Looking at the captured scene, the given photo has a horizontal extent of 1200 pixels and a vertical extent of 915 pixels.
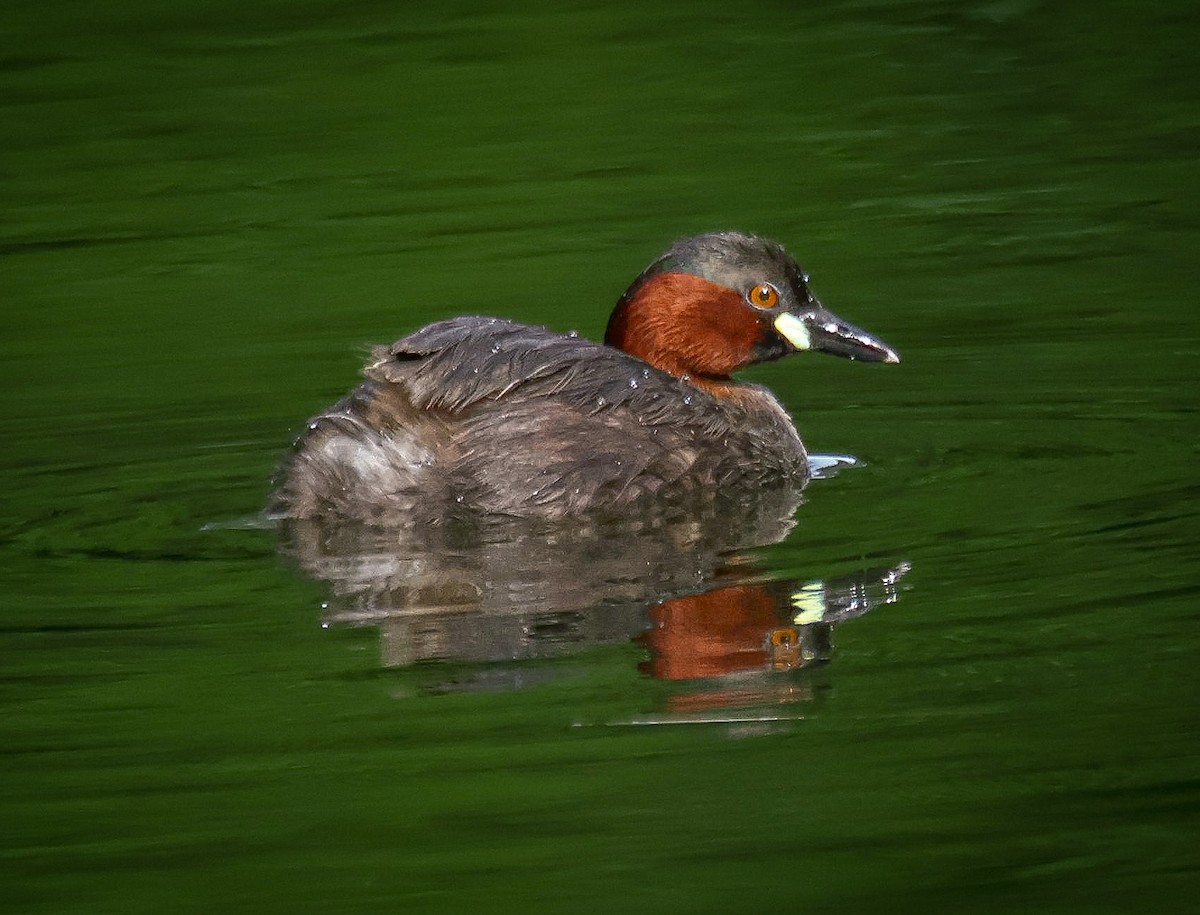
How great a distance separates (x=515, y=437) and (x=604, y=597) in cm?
106

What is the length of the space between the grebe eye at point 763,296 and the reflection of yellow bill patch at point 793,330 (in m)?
0.07

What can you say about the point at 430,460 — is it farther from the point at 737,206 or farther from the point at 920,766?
the point at 737,206


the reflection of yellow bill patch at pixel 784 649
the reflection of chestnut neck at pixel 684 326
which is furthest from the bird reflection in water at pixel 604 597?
the reflection of chestnut neck at pixel 684 326

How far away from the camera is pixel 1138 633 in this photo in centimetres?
555

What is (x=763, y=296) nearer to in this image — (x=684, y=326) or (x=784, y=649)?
(x=684, y=326)

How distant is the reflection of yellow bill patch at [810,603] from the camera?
19.2 ft

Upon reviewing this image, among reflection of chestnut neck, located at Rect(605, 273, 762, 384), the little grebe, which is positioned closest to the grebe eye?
reflection of chestnut neck, located at Rect(605, 273, 762, 384)

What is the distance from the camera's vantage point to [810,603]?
19.6ft

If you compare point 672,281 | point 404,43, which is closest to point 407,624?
point 672,281

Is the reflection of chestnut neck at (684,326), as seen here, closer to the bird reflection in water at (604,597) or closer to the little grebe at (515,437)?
the little grebe at (515,437)

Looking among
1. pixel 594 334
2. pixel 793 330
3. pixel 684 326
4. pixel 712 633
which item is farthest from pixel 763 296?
pixel 712 633

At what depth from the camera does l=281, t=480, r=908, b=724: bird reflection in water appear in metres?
5.53

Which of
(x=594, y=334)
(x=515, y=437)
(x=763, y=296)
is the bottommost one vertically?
(x=515, y=437)

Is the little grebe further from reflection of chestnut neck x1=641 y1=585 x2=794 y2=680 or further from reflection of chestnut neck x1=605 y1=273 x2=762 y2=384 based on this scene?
reflection of chestnut neck x1=641 y1=585 x2=794 y2=680
